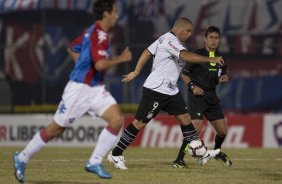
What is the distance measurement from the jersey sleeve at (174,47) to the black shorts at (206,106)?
4.55ft

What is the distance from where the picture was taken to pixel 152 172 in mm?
13133

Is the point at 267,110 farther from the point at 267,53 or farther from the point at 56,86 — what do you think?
the point at 56,86

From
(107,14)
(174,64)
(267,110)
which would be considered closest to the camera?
(107,14)

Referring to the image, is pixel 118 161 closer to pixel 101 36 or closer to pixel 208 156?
pixel 208 156

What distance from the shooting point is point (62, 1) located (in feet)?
86.4

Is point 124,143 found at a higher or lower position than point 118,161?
higher

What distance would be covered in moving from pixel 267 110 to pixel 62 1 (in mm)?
6816

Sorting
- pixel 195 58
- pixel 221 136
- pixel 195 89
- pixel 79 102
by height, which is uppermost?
pixel 195 58

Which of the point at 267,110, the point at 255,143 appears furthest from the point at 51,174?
the point at 267,110

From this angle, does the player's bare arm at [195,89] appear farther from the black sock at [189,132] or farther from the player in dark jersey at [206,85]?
the black sock at [189,132]

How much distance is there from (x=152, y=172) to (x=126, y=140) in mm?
993

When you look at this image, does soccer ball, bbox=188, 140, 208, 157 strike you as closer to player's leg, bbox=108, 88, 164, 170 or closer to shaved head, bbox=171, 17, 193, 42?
player's leg, bbox=108, 88, 164, 170

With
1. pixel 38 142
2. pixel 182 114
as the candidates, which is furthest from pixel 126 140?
pixel 38 142

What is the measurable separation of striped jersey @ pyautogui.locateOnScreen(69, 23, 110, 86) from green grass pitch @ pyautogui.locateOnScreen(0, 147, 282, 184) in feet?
4.79
